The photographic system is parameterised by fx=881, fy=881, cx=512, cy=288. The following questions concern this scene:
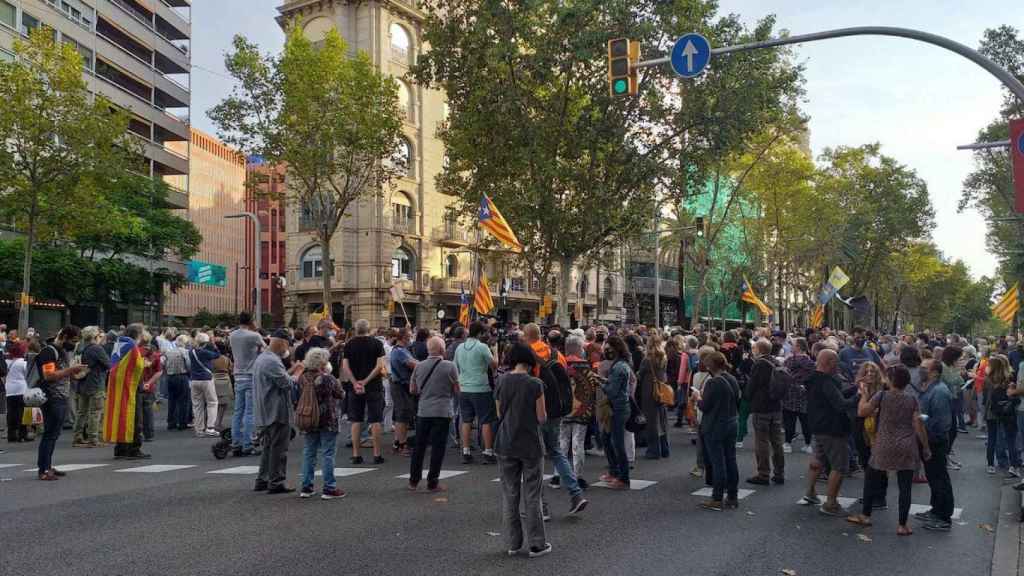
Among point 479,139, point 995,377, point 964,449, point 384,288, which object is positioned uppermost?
point 479,139

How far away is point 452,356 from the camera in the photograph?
13.2 meters

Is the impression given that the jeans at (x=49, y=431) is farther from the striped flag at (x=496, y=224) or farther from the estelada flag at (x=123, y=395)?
Result: the striped flag at (x=496, y=224)

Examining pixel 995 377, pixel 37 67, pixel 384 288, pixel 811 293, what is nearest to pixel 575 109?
pixel 37 67

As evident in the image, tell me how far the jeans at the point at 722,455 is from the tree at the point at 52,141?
2283cm

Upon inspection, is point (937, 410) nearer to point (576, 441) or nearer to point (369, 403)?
point (576, 441)

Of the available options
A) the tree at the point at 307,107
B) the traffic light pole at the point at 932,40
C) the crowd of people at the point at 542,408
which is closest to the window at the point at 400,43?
the tree at the point at 307,107

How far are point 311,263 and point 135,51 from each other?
17978mm

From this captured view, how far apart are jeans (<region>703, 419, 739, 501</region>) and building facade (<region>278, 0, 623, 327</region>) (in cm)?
3697

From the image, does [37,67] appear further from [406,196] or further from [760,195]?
[760,195]

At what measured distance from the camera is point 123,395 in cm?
1180

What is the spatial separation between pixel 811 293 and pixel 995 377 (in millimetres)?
60786

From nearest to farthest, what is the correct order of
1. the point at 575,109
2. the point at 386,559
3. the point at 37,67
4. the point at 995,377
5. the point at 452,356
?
the point at 386,559 < the point at 995,377 < the point at 452,356 < the point at 37,67 < the point at 575,109

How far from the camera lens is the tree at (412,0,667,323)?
2647cm

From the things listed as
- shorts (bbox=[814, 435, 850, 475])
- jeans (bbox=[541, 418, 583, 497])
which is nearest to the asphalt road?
jeans (bbox=[541, 418, 583, 497])
